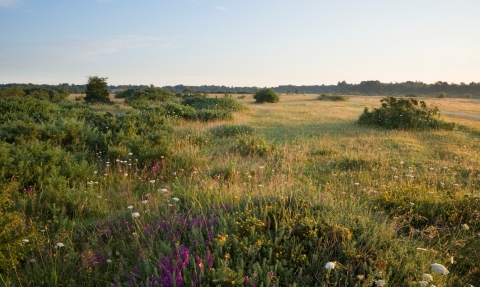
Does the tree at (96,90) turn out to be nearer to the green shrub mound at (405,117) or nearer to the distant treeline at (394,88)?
the green shrub mound at (405,117)

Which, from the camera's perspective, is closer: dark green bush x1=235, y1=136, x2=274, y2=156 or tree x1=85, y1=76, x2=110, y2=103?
dark green bush x1=235, y1=136, x2=274, y2=156

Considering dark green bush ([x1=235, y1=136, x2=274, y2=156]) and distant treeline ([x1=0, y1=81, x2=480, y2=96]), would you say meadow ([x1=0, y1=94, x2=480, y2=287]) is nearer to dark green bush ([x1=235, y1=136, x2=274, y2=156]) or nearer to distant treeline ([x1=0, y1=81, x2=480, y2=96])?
dark green bush ([x1=235, y1=136, x2=274, y2=156])

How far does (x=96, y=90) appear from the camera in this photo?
3581cm

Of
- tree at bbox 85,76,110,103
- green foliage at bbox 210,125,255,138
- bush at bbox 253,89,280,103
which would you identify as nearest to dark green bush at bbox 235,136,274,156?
green foliage at bbox 210,125,255,138

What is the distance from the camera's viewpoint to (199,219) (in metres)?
3.70

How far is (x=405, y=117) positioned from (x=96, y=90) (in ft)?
104

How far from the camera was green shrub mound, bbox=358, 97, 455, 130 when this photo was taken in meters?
16.1

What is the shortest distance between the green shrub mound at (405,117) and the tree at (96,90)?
95.4 ft

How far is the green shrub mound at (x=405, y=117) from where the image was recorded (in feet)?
52.9

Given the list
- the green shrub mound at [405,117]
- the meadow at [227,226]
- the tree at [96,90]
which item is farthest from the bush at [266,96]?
the meadow at [227,226]

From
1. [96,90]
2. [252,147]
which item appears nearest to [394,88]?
[96,90]

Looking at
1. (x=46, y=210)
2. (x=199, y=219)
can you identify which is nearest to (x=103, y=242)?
(x=199, y=219)

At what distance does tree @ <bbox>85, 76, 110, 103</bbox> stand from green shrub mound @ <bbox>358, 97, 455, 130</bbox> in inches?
1145

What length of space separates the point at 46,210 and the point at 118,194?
1100 millimetres
